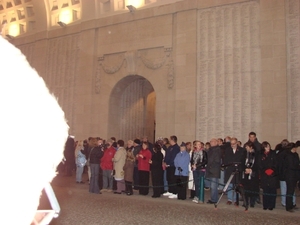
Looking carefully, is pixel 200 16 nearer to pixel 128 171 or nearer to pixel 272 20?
pixel 272 20

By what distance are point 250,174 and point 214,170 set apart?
38.1 inches

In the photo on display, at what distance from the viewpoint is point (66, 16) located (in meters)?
20.5

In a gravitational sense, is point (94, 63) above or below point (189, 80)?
above

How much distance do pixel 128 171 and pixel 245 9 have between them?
8689 millimetres

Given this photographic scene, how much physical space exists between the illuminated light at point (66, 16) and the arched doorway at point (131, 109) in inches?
209

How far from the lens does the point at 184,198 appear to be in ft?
34.4

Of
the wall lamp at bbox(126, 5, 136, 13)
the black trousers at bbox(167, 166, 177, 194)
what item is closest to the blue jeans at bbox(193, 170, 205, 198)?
the black trousers at bbox(167, 166, 177, 194)

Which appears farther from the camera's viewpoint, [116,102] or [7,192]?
[116,102]

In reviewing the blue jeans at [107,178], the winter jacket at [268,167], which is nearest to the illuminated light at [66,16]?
the blue jeans at [107,178]

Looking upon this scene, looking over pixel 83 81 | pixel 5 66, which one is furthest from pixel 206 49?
pixel 5 66

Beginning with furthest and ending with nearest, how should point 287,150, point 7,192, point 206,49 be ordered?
point 206,49
point 287,150
point 7,192

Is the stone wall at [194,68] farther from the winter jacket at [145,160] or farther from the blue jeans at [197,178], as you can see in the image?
the blue jeans at [197,178]

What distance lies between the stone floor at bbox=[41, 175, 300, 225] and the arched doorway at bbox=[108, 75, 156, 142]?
8.20m

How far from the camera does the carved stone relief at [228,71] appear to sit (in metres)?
14.6
